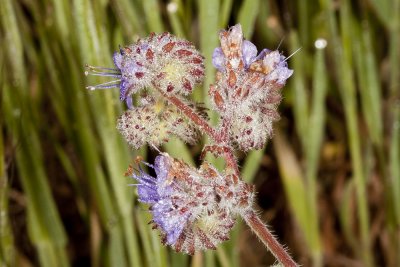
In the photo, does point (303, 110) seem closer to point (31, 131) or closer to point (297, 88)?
point (297, 88)

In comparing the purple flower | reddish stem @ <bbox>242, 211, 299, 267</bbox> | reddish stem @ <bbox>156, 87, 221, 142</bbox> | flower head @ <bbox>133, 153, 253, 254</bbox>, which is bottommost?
reddish stem @ <bbox>242, 211, 299, 267</bbox>

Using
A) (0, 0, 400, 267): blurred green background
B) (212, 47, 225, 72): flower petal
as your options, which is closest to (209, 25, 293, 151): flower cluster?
(212, 47, 225, 72): flower petal

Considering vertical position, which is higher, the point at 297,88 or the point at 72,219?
the point at 297,88

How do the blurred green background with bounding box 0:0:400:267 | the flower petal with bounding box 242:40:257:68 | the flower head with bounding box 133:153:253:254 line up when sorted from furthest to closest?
the blurred green background with bounding box 0:0:400:267, the flower petal with bounding box 242:40:257:68, the flower head with bounding box 133:153:253:254

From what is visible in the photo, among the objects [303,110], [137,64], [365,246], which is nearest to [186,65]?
[137,64]

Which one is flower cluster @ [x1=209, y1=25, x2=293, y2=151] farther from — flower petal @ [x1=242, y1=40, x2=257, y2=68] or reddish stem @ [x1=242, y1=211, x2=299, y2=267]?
reddish stem @ [x1=242, y1=211, x2=299, y2=267]

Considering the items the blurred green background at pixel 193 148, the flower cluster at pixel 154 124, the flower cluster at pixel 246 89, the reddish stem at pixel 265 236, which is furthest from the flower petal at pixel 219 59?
the blurred green background at pixel 193 148
